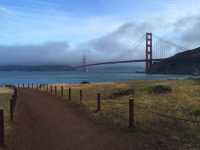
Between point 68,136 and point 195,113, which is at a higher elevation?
point 195,113

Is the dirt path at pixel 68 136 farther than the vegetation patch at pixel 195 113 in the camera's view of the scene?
No

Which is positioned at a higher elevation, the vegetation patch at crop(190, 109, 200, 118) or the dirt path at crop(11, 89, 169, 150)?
the vegetation patch at crop(190, 109, 200, 118)

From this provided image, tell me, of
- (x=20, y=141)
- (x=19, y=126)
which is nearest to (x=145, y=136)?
(x=20, y=141)

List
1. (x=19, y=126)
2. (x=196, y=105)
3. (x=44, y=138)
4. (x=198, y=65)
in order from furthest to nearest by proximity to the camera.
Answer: (x=198, y=65) < (x=196, y=105) < (x=19, y=126) < (x=44, y=138)

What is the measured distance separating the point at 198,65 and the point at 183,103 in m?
108

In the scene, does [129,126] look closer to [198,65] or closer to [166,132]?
[166,132]

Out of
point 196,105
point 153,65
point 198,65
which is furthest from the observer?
point 198,65

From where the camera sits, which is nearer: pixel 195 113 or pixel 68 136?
pixel 68 136

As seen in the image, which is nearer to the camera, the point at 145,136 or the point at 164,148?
the point at 164,148

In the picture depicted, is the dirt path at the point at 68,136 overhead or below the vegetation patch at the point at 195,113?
below

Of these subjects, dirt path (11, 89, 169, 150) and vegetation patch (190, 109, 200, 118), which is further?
vegetation patch (190, 109, 200, 118)

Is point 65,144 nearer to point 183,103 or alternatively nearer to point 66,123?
point 66,123

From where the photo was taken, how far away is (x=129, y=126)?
39.3 feet

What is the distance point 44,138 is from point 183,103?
31.9ft
